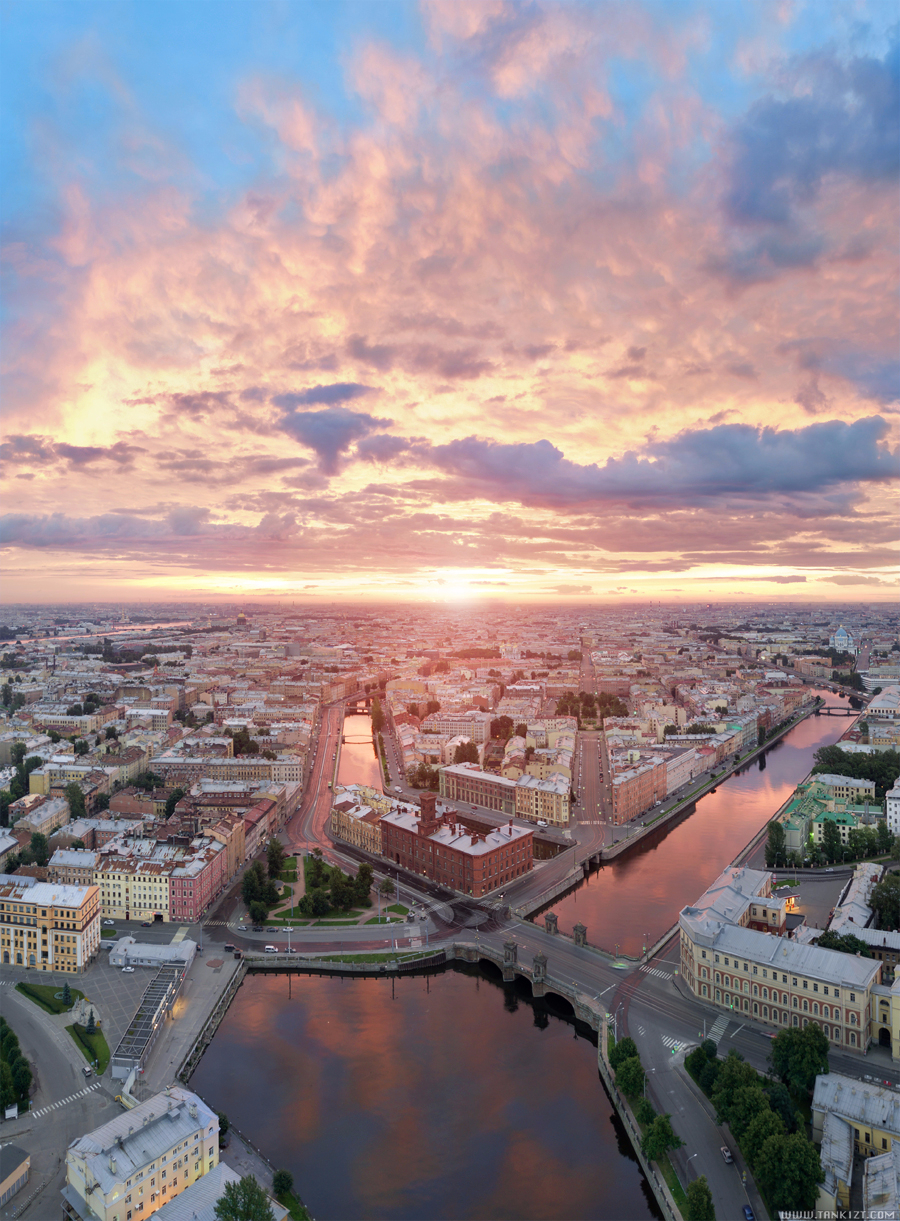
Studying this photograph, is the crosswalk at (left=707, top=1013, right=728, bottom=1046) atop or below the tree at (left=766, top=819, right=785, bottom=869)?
below

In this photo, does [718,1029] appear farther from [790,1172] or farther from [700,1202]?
[700,1202]

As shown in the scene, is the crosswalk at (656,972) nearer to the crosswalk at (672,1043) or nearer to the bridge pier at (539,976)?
the bridge pier at (539,976)

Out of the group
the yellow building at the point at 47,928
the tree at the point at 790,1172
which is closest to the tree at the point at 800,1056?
the tree at the point at 790,1172

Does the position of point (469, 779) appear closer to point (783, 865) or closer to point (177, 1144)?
point (783, 865)

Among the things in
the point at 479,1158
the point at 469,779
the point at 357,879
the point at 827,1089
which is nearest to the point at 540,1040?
the point at 479,1158

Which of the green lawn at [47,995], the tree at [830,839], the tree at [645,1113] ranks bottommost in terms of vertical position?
the green lawn at [47,995]

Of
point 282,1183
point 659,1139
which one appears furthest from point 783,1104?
point 282,1183

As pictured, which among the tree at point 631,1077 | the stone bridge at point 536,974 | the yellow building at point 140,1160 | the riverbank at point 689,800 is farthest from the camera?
the riverbank at point 689,800

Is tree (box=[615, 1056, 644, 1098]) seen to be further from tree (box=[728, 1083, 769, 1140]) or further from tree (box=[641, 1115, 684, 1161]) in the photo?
tree (box=[728, 1083, 769, 1140])

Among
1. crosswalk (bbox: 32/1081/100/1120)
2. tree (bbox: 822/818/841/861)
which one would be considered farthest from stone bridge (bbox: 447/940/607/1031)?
tree (bbox: 822/818/841/861)
